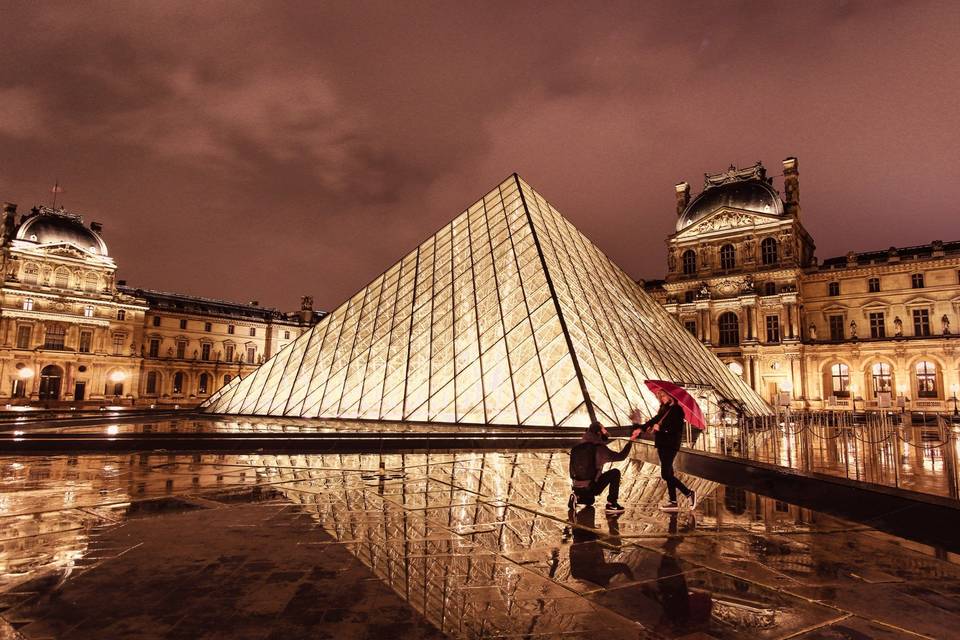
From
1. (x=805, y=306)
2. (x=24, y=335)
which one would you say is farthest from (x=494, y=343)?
(x=24, y=335)

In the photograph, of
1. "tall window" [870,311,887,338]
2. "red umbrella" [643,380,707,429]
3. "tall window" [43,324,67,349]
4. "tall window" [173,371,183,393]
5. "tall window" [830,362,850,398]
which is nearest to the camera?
"red umbrella" [643,380,707,429]

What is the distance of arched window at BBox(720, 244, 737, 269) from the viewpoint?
4359 cm

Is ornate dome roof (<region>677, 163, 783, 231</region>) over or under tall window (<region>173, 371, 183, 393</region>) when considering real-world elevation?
over

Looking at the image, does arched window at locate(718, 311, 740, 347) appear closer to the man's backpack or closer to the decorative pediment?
the decorative pediment

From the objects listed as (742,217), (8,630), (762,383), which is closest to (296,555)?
(8,630)

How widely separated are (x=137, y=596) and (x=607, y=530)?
3.22m

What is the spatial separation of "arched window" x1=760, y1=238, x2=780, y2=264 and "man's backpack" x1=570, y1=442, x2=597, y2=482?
42.5m

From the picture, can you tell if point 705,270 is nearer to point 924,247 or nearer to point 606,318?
point 924,247

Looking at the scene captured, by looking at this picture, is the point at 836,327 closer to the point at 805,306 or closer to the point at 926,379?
the point at 805,306

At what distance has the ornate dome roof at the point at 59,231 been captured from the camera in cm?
4544

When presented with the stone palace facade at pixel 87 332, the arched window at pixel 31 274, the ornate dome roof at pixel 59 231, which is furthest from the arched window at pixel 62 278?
the ornate dome roof at pixel 59 231

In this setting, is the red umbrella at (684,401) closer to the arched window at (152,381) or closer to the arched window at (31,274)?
the arched window at (31,274)

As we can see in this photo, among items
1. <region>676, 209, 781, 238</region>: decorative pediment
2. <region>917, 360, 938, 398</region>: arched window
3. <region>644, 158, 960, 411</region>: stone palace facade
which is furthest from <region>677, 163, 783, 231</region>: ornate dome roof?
<region>917, 360, 938, 398</region>: arched window

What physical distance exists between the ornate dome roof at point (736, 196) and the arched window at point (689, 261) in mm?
2117
